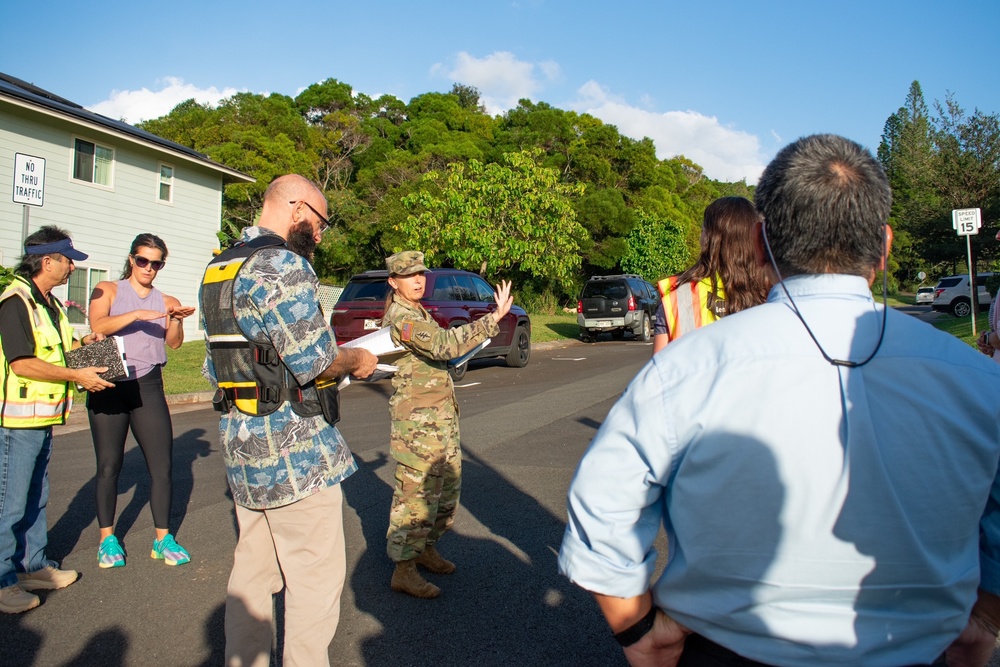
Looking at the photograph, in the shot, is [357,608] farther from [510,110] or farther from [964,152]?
[510,110]

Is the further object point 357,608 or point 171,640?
point 357,608

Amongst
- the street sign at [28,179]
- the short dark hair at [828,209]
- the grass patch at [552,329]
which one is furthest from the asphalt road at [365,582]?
the grass patch at [552,329]

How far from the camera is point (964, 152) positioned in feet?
101

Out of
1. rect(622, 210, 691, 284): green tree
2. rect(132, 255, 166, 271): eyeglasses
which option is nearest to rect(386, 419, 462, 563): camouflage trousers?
rect(132, 255, 166, 271): eyeglasses

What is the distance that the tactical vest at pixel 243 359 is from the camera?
106 inches

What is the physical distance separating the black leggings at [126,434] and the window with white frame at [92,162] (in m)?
17.6

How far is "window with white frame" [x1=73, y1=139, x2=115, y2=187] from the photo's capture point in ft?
63.3

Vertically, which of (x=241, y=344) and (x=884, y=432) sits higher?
(x=884, y=432)

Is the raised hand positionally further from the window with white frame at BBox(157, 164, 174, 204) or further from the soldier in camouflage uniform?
the window with white frame at BBox(157, 164, 174, 204)

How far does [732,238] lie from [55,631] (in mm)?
3751

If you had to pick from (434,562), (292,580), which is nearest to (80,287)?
(434,562)

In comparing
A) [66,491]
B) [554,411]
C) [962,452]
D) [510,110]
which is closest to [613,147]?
[510,110]

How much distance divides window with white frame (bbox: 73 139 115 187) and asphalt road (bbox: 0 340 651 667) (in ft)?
45.7

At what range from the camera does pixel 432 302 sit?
43.3 feet
